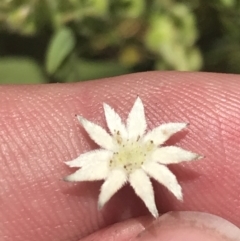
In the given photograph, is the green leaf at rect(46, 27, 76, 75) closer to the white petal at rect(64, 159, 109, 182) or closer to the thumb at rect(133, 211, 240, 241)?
the white petal at rect(64, 159, 109, 182)

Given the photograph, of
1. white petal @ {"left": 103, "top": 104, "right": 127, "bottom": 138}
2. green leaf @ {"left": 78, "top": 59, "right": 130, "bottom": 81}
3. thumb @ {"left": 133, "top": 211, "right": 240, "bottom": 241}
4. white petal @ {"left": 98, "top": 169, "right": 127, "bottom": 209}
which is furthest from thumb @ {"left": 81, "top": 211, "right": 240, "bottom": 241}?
green leaf @ {"left": 78, "top": 59, "right": 130, "bottom": 81}

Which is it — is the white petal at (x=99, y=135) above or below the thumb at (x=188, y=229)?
above

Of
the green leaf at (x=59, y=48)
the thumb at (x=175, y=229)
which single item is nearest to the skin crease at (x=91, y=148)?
the thumb at (x=175, y=229)

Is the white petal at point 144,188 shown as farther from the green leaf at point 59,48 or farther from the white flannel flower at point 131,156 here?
the green leaf at point 59,48

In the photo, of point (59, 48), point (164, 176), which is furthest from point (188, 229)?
point (59, 48)

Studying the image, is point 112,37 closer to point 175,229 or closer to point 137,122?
point 137,122

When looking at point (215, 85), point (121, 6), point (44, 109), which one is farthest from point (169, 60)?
point (44, 109)

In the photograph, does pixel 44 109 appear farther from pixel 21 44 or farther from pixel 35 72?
pixel 21 44
